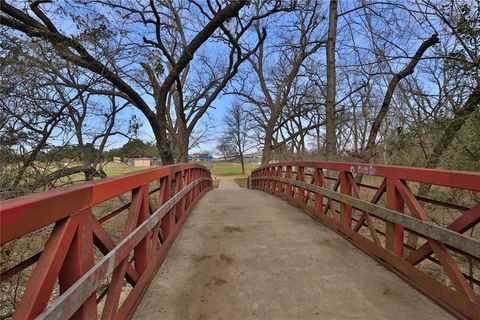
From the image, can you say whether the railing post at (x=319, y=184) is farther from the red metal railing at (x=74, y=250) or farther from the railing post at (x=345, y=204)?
the red metal railing at (x=74, y=250)

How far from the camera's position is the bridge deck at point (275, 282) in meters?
2.94

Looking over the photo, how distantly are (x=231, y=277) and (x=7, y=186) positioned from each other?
13.3 feet

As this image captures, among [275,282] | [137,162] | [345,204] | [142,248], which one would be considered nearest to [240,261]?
[275,282]

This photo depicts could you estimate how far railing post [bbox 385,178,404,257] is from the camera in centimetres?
376

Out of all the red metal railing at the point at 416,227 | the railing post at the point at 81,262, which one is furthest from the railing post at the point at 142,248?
the red metal railing at the point at 416,227

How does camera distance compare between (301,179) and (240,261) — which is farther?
(301,179)

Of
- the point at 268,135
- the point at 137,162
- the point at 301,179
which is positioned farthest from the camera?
the point at 137,162

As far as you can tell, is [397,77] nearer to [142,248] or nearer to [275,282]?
[275,282]

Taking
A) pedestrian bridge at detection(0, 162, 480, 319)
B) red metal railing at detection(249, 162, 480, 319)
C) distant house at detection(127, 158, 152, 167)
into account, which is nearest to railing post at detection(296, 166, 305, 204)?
red metal railing at detection(249, 162, 480, 319)

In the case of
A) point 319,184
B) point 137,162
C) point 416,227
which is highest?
point 137,162

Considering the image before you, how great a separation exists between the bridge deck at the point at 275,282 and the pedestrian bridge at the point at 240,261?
0.05 ft

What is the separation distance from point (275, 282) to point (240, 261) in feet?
2.39

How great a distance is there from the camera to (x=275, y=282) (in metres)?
3.53

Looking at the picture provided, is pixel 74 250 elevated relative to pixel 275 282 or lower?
elevated
